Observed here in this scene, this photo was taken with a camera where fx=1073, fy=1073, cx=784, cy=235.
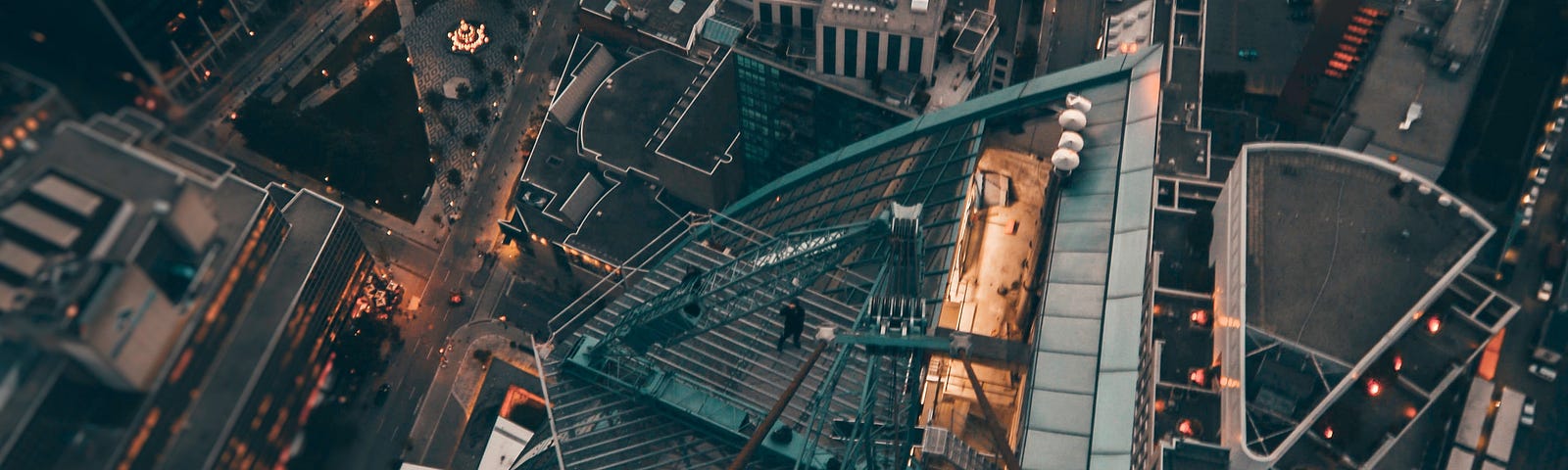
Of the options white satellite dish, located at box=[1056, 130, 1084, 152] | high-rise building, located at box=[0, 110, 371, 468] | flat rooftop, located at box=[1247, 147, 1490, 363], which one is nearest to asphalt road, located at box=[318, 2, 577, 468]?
high-rise building, located at box=[0, 110, 371, 468]

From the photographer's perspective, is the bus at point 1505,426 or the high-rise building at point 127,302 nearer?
the high-rise building at point 127,302

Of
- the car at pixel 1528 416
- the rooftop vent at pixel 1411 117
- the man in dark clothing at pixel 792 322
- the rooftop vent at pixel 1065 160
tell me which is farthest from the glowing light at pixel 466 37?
the car at pixel 1528 416

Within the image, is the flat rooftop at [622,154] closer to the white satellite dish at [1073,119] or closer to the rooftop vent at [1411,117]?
the white satellite dish at [1073,119]

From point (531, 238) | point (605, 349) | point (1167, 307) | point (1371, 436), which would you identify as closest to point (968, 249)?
point (1167, 307)

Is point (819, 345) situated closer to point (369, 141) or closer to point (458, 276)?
point (458, 276)

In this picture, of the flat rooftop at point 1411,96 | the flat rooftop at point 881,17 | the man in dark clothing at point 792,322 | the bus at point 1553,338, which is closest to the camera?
the man in dark clothing at point 792,322

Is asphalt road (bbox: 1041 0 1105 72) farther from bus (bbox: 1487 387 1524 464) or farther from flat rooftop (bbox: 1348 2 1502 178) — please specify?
bus (bbox: 1487 387 1524 464)

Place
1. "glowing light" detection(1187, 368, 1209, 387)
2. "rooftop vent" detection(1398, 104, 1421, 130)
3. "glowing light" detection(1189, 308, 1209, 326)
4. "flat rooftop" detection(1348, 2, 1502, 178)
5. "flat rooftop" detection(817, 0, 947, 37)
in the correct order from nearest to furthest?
"glowing light" detection(1187, 368, 1209, 387)
"glowing light" detection(1189, 308, 1209, 326)
"flat rooftop" detection(817, 0, 947, 37)
"flat rooftop" detection(1348, 2, 1502, 178)
"rooftop vent" detection(1398, 104, 1421, 130)
